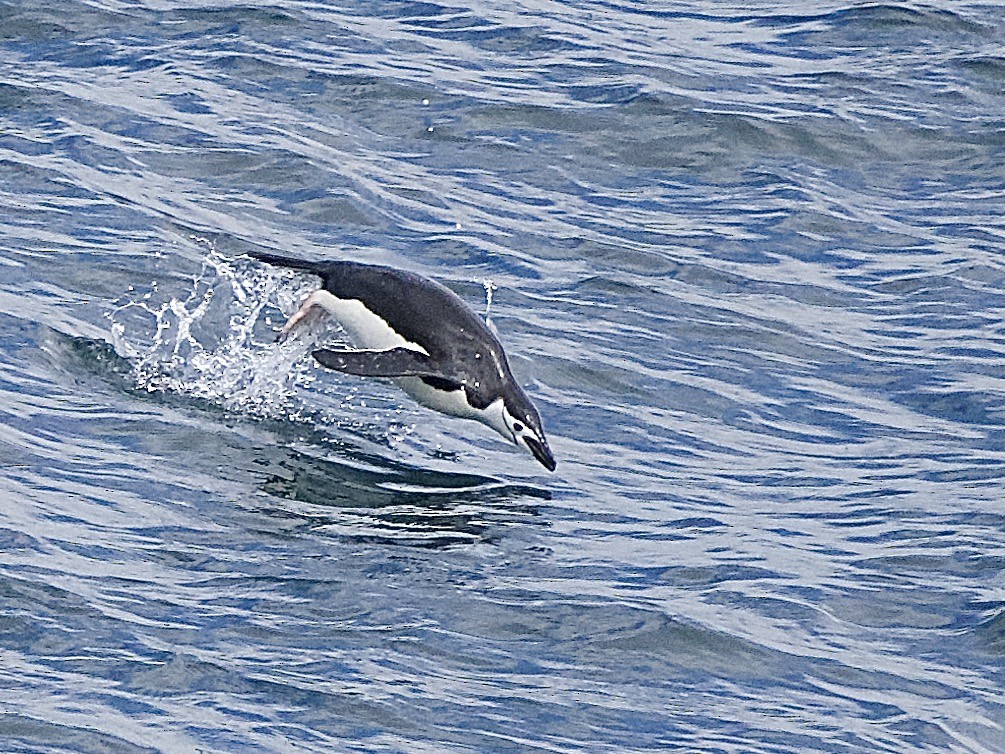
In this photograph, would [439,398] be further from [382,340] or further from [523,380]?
[523,380]

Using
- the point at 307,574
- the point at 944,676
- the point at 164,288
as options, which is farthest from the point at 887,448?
the point at 164,288

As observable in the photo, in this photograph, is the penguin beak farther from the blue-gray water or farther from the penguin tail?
the penguin tail

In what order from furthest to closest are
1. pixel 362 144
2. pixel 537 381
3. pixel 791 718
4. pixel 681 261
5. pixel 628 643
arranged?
pixel 362 144 → pixel 681 261 → pixel 537 381 → pixel 628 643 → pixel 791 718

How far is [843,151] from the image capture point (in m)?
13.2

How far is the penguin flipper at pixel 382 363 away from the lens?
880 centimetres

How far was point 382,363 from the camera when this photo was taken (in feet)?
29.0

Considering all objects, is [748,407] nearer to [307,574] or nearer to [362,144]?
[307,574]

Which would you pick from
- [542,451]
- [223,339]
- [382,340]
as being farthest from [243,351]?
[542,451]

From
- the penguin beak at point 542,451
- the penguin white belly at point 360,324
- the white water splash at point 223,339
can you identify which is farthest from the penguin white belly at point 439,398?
the white water splash at point 223,339

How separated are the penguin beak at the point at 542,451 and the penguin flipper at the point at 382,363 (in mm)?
397

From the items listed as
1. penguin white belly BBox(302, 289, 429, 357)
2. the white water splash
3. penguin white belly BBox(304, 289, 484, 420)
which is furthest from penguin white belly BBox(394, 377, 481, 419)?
the white water splash

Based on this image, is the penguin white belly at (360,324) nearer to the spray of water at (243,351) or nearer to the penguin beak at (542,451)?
the spray of water at (243,351)

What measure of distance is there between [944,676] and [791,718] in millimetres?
666

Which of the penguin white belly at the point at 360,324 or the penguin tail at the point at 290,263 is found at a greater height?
the penguin tail at the point at 290,263
